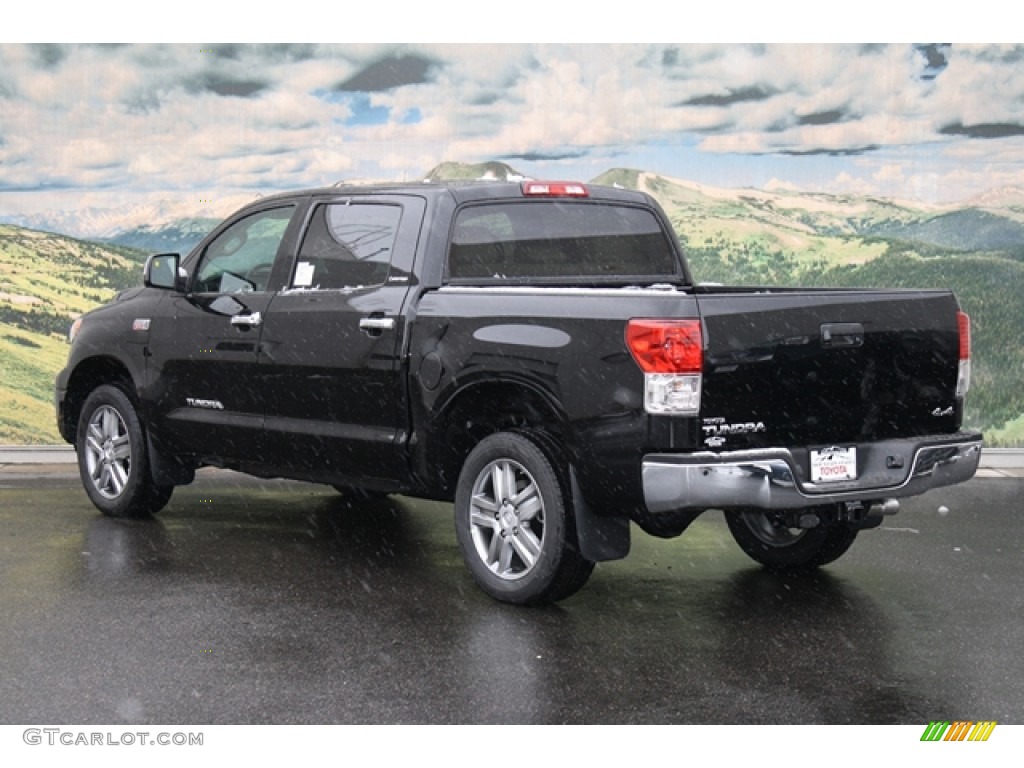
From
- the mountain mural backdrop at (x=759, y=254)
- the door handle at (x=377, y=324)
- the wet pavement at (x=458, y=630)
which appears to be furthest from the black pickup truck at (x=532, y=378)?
the mountain mural backdrop at (x=759, y=254)

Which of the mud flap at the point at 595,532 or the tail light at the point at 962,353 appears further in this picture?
the tail light at the point at 962,353

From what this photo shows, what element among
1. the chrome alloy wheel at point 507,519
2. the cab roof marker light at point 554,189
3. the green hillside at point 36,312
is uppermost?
the cab roof marker light at point 554,189

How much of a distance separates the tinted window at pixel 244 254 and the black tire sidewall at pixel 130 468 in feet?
3.09

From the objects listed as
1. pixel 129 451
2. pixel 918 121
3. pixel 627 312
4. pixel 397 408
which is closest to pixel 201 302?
pixel 129 451

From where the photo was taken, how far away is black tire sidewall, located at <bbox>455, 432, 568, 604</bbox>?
690 centimetres

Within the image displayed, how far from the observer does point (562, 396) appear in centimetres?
680

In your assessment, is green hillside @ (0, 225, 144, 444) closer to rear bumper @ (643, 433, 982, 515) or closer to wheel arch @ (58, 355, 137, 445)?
wheel arch @ (58, 355, 137, 445)

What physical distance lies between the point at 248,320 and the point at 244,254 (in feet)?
1.69

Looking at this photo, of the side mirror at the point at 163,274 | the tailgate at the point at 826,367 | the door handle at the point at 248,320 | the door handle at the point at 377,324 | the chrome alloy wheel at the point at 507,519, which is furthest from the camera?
the side mirror at the point at 163,274

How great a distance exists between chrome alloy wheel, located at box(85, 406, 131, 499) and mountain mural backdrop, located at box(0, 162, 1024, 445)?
14.6 ft

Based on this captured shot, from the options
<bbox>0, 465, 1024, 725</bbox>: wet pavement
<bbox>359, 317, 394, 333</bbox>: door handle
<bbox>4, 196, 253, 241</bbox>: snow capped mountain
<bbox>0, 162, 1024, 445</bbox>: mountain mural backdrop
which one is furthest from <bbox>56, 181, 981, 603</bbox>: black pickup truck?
<bbox>0, 162, 1024, 445</bbox>: mountain mural backdrop

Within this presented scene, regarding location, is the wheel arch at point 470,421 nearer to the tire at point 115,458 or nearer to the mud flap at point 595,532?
the mud flap at point 595,532

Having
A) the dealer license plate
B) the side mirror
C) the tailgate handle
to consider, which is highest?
the tailgate handle

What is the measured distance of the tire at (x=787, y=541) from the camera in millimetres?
7863
